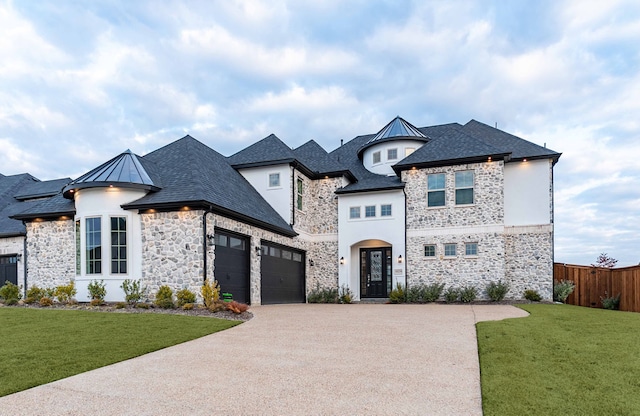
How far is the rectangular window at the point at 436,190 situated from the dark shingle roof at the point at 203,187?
6205 mm

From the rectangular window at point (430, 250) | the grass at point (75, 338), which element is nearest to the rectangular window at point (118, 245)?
the grass at point (75, 338)

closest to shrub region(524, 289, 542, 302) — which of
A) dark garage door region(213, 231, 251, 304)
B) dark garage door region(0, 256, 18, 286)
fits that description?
dark garage door region(213, 231, 251, 304)

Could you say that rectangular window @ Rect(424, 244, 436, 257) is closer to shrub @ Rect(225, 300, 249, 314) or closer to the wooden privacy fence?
the wooden privacy fence

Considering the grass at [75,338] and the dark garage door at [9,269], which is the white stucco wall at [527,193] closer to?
the grass at [75,338]

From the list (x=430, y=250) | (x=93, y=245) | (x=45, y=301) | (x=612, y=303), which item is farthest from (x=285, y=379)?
(x=612, y=303)

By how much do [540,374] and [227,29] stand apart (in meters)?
13.5

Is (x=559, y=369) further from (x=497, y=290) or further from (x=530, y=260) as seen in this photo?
(x=530, y=260)

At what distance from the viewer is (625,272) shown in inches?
627

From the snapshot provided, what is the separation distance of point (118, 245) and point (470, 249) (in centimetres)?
1349

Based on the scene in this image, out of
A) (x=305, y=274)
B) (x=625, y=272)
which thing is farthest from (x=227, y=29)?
(x=625, y=272)

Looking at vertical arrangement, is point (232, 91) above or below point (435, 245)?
above

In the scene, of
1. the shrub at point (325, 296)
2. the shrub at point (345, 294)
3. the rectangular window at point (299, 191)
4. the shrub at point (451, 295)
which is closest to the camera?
the shrub at point (451, 295)

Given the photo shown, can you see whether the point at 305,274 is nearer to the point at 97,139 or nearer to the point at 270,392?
the point at 97,139

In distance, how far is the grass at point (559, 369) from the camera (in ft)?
15.5
